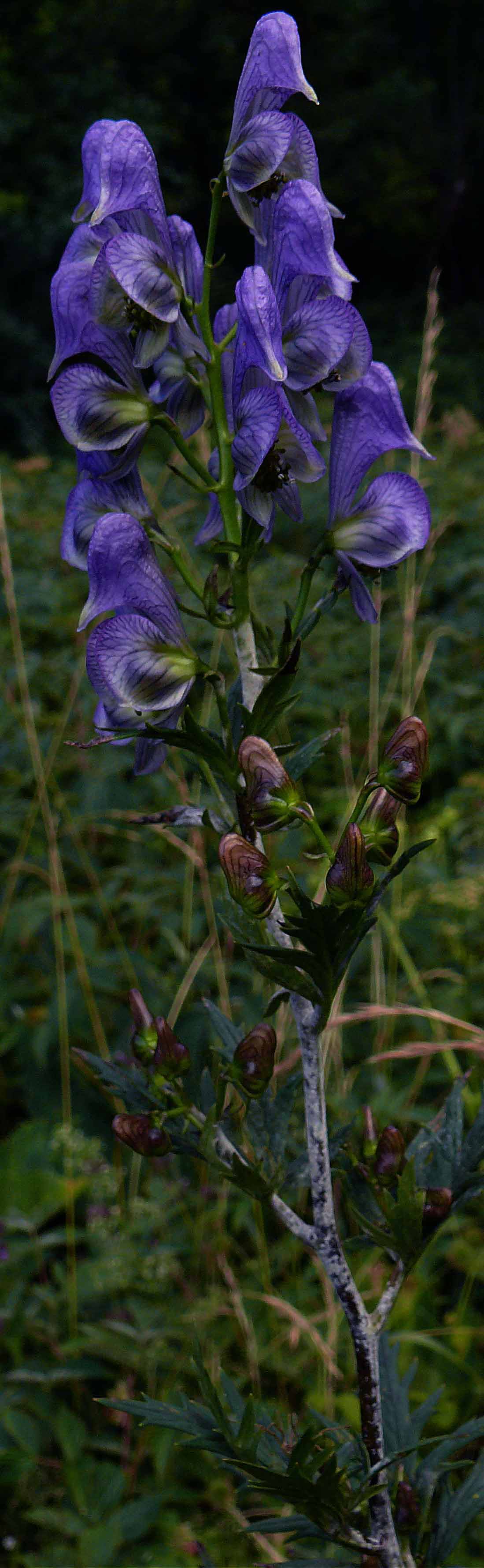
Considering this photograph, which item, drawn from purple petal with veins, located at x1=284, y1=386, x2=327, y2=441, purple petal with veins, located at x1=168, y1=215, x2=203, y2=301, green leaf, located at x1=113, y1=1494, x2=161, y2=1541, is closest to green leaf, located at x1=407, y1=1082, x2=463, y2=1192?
purple petal with veins, located at x1=284, y1=386, x2=327, y2=441

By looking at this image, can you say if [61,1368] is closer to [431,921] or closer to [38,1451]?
[38,1451]

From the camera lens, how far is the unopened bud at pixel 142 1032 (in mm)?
857

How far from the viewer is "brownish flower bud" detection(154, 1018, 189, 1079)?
32.2 inches

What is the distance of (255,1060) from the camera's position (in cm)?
76

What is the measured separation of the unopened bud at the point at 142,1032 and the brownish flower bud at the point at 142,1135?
6 cm

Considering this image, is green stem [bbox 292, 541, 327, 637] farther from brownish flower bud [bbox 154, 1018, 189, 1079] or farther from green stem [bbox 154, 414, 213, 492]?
brownish flower bud [bbox 154, 1018, 189, 1079]

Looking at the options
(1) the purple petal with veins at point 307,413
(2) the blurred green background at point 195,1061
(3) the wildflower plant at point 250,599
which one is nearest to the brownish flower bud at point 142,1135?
(3) the wildflower plant at point 250,599

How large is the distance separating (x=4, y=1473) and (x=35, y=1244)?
0.27 meters

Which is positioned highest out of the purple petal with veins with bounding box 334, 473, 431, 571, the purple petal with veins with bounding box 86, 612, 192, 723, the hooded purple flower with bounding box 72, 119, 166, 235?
the hooded purple flower with bounding box 72, 119, 166, 235

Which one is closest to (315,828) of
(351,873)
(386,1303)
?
(351,873)

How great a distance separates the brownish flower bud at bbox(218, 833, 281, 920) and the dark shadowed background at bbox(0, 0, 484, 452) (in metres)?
9.69

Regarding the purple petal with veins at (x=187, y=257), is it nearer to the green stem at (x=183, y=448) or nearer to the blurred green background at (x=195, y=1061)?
the green stem at (x=183, y=448)

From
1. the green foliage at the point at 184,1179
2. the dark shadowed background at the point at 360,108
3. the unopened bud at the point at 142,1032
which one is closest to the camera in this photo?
the unopened bud at the point at 142,1032

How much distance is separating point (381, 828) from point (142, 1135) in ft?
0.90
